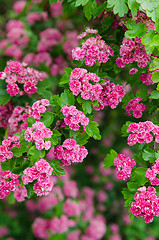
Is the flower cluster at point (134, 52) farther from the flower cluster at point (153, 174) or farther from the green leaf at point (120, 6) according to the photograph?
the flower cluster at point (153, 174)

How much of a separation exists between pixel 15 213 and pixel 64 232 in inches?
28.6

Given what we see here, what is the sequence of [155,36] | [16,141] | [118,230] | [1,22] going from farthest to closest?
[1,22] < [118,230] < [16,141] < [155,36]

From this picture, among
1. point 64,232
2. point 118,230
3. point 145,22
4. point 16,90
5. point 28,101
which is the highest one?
point 145,22

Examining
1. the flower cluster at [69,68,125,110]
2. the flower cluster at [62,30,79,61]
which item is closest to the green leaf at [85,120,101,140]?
the flower cluster at [69,68,125,110]

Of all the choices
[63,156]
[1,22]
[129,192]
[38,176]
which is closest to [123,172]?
[129,192]

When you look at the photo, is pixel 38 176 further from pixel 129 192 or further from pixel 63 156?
pixel 129 192

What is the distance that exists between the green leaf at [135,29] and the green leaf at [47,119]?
520 mm

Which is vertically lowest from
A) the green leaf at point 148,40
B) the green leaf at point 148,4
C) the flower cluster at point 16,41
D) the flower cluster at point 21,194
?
the flower cluster at point 21,194

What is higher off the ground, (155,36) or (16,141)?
(155,36)

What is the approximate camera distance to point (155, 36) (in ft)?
4.61

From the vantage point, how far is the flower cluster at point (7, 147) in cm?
153

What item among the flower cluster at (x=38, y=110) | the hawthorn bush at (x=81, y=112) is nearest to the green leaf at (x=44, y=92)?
the hawthorn bush at (x=81, y=112)

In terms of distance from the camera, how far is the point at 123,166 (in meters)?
1.53

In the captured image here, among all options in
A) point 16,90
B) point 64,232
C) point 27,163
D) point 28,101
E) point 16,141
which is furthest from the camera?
point 64,232
